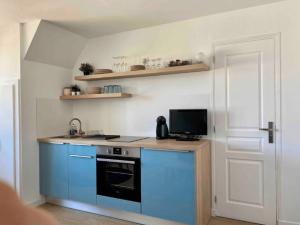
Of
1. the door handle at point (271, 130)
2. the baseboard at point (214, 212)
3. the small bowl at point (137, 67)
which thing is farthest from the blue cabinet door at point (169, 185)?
the small bowl at point (137, 67)

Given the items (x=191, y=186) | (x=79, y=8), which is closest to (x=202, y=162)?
(x=191, y=186)

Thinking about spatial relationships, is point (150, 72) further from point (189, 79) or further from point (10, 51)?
point (10, 51)

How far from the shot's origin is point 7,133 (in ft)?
10.2

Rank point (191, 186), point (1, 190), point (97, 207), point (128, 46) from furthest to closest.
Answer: point (128, 46) → point (97, 207) → point (191, 186) → point (1, 190)

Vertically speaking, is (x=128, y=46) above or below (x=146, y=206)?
above

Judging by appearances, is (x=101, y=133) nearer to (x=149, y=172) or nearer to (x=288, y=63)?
(x=149, y=172)

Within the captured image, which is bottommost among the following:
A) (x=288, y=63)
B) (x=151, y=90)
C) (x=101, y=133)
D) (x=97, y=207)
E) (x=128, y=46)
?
(x=97, y=207)

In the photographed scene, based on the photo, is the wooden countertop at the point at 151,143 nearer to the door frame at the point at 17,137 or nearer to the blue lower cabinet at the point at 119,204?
the door frame at the point at 17,137

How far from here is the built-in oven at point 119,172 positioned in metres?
2.65

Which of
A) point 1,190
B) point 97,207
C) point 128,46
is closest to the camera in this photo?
point 1,190

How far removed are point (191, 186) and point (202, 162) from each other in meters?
0.31

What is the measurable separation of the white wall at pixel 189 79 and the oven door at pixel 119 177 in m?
0.65

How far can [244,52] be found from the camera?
267cm

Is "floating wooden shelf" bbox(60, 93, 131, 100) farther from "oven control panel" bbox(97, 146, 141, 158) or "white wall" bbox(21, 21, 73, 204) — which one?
"oven control panel" bbox(97, 146, 141, 158)
